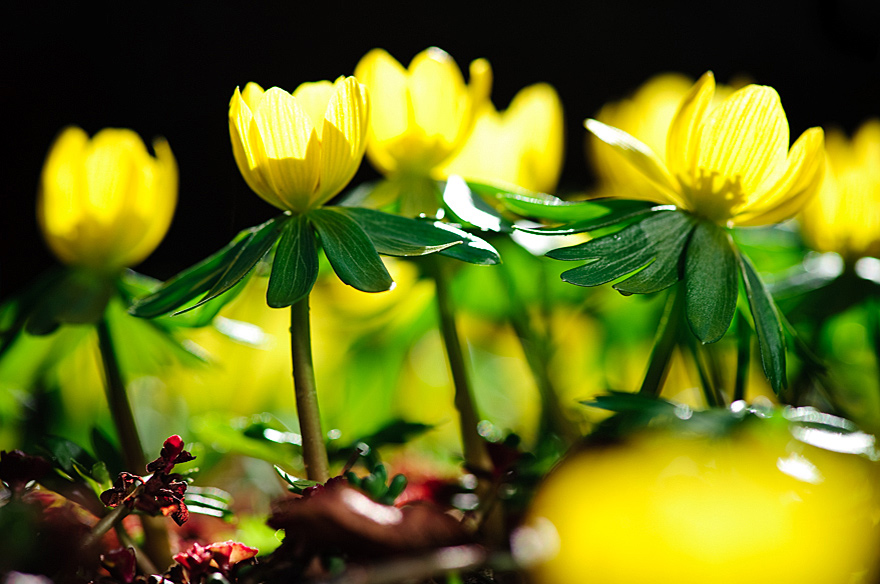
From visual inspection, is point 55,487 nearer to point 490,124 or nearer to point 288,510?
point 288,510

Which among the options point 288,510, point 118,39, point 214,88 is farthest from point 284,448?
point 118,39

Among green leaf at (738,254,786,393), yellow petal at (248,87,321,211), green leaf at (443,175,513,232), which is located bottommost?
green leaf at (738,254,786,393)

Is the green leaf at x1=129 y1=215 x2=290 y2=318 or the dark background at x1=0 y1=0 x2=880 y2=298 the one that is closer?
the green leaf at x1=129 y1=215 x2=290 y2=318

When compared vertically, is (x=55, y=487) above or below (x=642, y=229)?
below

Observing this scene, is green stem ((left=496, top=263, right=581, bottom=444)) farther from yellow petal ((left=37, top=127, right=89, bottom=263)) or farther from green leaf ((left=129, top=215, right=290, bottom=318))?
yellow petal ((left=37, top=127, right=89, bottom=263))

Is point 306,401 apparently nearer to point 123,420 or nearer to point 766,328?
point 123,420

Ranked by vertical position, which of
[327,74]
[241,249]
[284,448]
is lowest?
[284,448]

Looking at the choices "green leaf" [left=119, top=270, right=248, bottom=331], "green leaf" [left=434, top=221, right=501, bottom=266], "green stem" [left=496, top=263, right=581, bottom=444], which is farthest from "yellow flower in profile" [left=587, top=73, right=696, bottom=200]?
"green leaf" [left=119, top=270, right=248, bottom=331]
